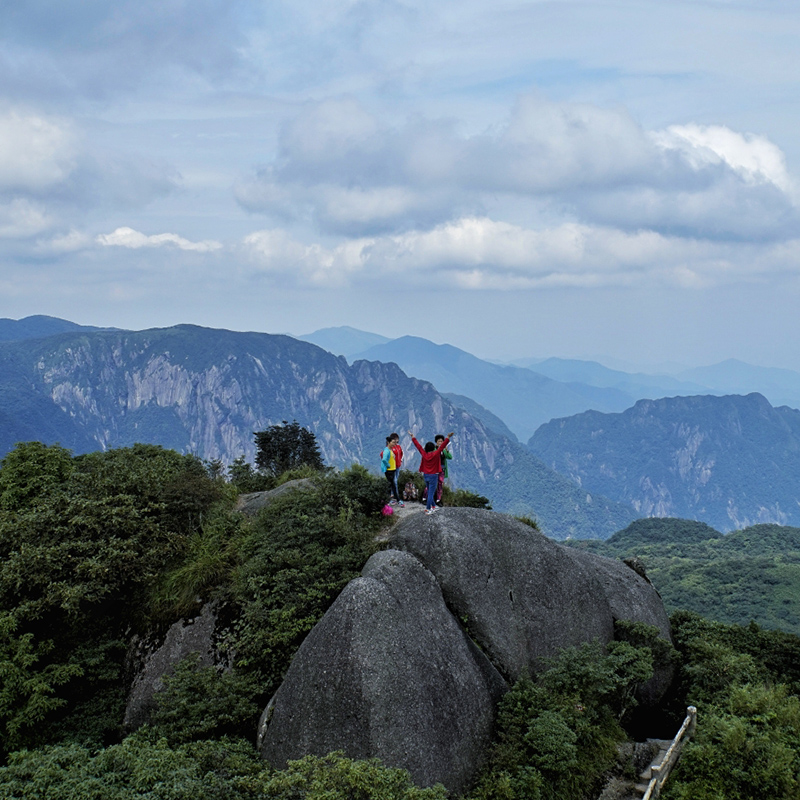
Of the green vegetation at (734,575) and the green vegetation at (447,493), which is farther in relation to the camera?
the green vegetation at (734,575)

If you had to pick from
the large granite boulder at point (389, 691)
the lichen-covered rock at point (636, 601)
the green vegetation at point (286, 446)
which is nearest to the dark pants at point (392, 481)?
the large granite boulder at point (389, 691)

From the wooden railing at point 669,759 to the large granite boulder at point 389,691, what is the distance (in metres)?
3.77

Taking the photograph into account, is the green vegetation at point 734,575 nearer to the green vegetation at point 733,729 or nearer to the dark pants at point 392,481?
the green vegetation at point 733,729

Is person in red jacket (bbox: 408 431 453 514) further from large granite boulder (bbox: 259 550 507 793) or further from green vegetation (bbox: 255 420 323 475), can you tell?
green vegetation (bbox: 255 420 323 475)

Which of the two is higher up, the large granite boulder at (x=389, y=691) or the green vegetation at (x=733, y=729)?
the large granite boulder at (x=389, y=691)

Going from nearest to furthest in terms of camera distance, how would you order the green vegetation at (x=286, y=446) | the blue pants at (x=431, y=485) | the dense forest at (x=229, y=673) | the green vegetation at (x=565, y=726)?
the dense forest at (x=229, y=673) < the green vegetation at (x=565, y=726) < the blue pants at (x=431, y=485) < the green vegetation at (x=286, y=446)

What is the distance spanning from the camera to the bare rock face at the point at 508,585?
15.3 meters

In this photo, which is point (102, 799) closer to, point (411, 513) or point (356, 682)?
point (356, 682)

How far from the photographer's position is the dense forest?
10945 millimetres

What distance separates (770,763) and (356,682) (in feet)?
30.2

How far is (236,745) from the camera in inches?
484

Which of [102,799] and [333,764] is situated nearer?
[102,799]

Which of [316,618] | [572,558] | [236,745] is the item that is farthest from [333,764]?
[572,558]

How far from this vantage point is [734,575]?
108m
